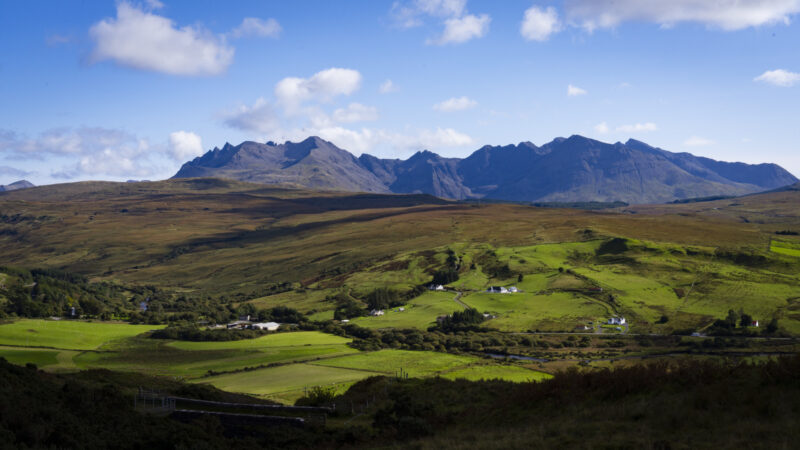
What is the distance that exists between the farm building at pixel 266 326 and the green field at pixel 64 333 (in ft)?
56.3

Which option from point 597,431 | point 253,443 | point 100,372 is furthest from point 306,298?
point 597,431

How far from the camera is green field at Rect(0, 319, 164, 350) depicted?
3290 inches

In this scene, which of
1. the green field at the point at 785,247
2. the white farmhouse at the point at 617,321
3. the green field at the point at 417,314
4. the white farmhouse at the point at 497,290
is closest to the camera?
the white farmhouse at the point at 617,321

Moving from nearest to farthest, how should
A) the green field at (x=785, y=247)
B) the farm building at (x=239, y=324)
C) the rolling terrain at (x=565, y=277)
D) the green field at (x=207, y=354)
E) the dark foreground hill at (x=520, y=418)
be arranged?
1. the dark foreground hill at (x=520, y=418)
2. the green field at (x=207, y=354)
3. the rolling terrain at (x=565, y=277)
4. the farm building at (x=239, y=324)
5. the green field at (x=785, y=247)

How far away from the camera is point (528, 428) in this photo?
972 inches

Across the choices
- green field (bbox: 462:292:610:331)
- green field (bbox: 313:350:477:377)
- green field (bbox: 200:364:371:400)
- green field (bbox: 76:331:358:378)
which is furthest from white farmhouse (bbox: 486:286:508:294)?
green field (bbox: 200:364:371:400)

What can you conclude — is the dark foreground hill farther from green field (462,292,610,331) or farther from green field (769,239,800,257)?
green field (769,239,800,257)

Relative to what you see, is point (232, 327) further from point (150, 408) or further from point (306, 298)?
point (150, 408)

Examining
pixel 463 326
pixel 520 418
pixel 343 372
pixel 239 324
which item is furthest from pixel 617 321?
pixel 520 418

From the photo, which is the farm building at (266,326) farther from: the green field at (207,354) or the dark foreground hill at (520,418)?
the dark foreground hill at (520,418)

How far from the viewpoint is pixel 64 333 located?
91.9 metres

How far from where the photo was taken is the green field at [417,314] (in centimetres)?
10944

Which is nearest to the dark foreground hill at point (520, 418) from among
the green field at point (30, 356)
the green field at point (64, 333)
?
the green field at point (30, 356)

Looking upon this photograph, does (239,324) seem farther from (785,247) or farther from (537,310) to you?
(785,247)
